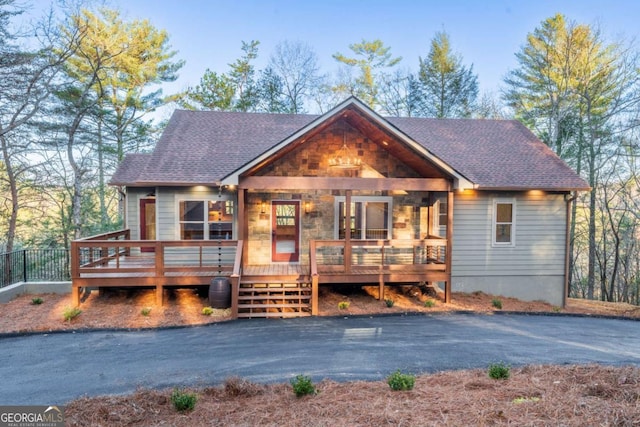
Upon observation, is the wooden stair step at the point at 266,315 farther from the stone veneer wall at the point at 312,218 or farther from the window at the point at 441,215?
the window at the point at 441,215

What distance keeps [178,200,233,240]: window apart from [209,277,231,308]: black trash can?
245 centimetres

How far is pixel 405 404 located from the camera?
3.84m

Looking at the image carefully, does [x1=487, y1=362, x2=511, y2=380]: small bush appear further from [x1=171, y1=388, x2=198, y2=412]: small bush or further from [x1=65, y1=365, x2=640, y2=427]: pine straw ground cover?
[x1=171, y1=388, x2=198, y2=412]: small bush

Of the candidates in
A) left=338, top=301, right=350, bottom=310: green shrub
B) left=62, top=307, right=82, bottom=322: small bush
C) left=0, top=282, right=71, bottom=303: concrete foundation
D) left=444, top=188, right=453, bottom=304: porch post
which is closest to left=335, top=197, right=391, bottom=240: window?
left=444, top=188, right=453, bottom=304: porch post

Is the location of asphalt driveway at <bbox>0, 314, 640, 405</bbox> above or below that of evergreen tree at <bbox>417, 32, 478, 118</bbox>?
below

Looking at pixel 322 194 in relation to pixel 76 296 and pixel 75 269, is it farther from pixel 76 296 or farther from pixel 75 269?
pixel 76 296

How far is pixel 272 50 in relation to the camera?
2405 cm

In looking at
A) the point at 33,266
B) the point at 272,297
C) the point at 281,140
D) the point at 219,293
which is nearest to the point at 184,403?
the point at 219,293

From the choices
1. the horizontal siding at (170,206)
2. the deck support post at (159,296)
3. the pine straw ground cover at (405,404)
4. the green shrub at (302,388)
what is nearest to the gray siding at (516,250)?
the pine straw ground cover at (405,404)

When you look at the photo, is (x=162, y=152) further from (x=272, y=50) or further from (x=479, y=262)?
(x=272, y=50)

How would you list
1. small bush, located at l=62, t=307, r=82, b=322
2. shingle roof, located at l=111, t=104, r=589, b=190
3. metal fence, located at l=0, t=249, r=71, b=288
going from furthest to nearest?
shingle roof, located at l=111, t=104, r=589, b=190
metal fence, located at l=0, t=249, r=71, b=288
small bush, located at l=62, t=307, r=82, b=322

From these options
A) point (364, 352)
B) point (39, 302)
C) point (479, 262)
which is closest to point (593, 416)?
point (364, 352)

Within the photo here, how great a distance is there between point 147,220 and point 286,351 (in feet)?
24.7

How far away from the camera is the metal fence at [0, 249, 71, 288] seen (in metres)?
10.2
